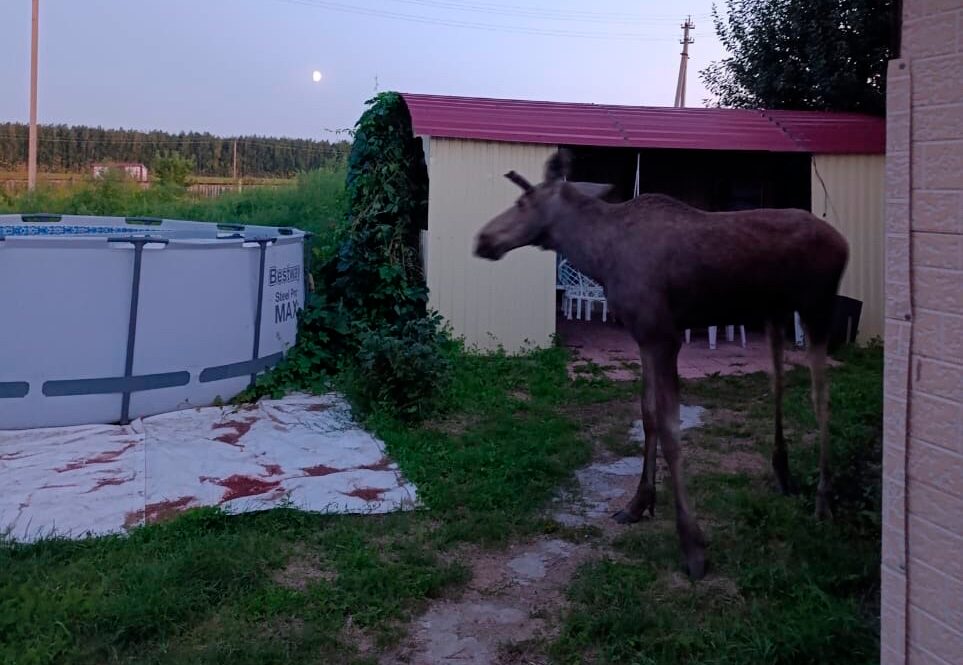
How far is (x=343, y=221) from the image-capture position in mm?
9781

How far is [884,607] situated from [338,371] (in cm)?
648

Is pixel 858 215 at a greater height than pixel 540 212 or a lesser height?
greater

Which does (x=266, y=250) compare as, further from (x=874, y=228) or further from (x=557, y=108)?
(x=874, y=228)

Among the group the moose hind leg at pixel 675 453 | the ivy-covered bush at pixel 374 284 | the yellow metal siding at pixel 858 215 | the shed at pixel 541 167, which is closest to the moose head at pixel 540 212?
the moose hind leg at pixel 675 453

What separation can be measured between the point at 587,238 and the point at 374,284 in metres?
4.91

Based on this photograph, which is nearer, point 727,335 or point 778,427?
point 778,427

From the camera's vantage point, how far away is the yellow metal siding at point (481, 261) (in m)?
9.39

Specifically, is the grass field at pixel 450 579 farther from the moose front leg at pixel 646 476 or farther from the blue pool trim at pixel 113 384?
the blue pool trim at pixel 113 384

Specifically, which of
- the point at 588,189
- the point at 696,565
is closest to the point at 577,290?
the point at 588,189

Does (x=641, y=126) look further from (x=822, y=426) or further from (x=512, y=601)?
(x=512, y=601)

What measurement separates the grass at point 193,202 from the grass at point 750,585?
9.49 meters

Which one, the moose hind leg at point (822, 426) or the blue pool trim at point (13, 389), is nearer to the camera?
the moose hind leg at point (822, 426)

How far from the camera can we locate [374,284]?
9164 millimetres

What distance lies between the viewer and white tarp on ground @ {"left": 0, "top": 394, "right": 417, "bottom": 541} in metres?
4.89
